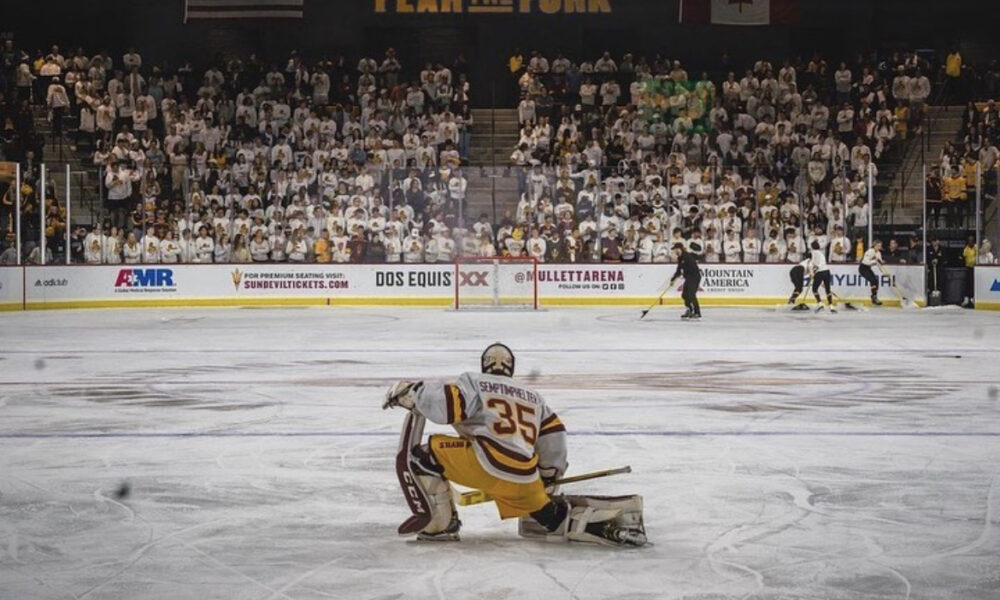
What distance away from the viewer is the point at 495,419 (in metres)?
6.04

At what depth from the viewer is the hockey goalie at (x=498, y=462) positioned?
5992 mm

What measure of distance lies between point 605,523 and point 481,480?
61cm

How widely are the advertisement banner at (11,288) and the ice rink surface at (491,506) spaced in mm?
9283

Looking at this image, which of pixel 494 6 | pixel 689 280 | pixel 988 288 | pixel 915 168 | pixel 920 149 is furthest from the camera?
pixel 494 6

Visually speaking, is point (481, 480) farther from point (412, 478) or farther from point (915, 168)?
point (915, 168)

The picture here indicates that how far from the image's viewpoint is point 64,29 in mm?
34938

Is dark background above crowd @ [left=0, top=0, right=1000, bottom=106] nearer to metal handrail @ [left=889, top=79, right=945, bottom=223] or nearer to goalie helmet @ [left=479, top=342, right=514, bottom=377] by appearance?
metal handrail @ [left=889, top=79, right=945, bottom=223]

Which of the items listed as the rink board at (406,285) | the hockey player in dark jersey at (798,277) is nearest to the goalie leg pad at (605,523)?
the hockey player in dark jersey at (798,277)

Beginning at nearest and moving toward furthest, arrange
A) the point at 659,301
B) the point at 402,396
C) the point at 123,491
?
the point at 402,396
the point at 123,491
the point at 659,301

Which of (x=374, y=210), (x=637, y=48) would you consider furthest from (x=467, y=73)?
(x=374, y=210)

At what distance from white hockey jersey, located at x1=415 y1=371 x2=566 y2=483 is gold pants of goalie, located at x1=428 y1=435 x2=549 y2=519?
0.04 meters

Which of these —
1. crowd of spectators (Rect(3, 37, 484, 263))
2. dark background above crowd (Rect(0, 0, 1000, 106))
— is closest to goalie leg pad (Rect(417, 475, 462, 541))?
crowd of spectators (Rect(3, 37, 484, 263))

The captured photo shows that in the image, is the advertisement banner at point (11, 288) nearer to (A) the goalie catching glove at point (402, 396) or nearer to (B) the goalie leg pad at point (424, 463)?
(B) the goalie leg pad at point (424, 463)

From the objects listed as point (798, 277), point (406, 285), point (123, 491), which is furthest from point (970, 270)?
point (123, 491)
